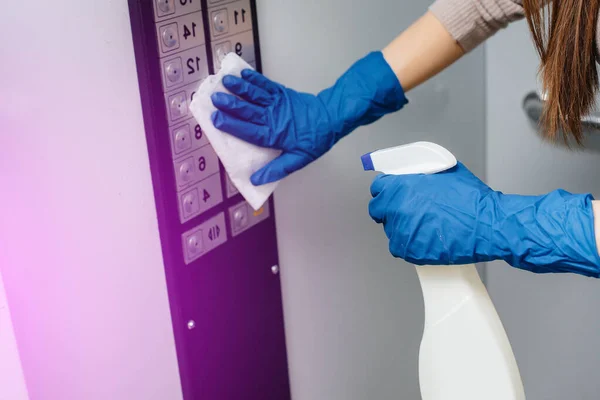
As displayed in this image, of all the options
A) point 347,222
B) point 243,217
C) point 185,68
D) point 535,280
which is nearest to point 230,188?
point 243,217

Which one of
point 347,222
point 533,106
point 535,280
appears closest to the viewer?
point 347,222

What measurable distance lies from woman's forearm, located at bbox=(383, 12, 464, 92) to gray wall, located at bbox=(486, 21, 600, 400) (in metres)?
0.39

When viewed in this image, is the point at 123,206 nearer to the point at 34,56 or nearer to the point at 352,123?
the point at 34,56

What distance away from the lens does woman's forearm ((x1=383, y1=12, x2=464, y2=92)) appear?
89 cm

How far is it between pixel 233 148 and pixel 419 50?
0.28 meters

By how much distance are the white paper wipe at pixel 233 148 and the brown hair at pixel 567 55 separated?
310 mm

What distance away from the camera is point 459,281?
2.40 feet

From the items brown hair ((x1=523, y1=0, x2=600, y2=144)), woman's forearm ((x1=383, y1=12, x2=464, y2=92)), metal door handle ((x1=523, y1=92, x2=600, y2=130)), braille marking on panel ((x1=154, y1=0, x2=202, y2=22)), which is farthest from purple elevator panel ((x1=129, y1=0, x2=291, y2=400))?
metal door handle ((x1=523, y1=92, x2=600, y2=130))

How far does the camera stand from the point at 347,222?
1059 mm

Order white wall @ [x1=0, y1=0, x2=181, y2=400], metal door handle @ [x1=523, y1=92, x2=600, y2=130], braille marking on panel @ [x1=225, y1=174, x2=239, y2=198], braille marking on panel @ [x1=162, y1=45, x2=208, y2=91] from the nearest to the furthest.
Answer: white wall @ [x1=0, y1=0, x2=181, y2=400]
braille marking on panel @ [x1=162, y1=45, x2=208, y2=91]
braille marking on panel @ [x1=225, y1=174, x2=239, y2=198]
metal door handle @ [x1=523, y1=92, x2=600, y2=130]

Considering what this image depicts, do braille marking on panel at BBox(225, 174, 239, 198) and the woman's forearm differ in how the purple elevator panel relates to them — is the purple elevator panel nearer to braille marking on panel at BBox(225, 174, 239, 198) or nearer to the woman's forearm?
braille marking on panel at BBox(225, 174, 239, 198)

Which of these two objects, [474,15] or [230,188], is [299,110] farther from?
[474,15]

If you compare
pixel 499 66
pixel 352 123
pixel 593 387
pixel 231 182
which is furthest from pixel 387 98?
pixel 593 387

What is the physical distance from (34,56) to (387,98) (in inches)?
17.2
